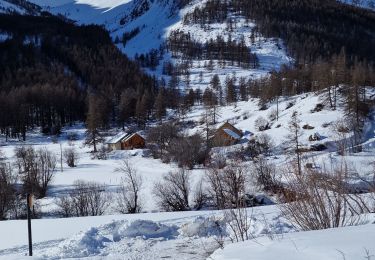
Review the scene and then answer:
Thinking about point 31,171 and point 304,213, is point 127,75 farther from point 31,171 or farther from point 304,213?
point 304,213

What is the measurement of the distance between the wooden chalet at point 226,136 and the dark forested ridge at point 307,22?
8750 centimetres

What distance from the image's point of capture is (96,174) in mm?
49188

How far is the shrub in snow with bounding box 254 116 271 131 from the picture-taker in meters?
65.0

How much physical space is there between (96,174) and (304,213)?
44.1 m

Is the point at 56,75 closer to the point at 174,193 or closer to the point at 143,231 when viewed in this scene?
the point at 174,193

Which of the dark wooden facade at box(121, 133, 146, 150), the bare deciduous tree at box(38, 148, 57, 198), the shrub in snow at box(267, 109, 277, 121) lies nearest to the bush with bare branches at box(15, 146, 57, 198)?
the bare deciduous tree at box(38, 148, 57, 198)

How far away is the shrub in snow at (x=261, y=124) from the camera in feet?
213

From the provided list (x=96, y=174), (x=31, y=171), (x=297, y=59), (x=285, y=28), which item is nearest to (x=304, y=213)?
(x=31, y=171)

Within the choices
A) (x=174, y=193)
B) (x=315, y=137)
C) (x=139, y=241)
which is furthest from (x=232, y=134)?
(x=139, y=241)

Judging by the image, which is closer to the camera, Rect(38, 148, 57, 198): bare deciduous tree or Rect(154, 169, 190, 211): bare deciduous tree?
Rect(154, 169, 190, 211): bare deciduous tree

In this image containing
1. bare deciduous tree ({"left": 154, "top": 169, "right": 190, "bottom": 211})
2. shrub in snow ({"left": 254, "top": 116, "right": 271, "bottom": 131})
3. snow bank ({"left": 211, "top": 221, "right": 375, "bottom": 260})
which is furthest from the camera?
shrub in snow ({"left": 254, "top": 116, "right": 271, "bottom": 131})

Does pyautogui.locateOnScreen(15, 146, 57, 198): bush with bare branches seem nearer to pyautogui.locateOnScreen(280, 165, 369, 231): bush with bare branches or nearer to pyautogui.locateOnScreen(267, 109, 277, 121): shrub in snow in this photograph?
pyautogui.locateOnScreen(267, 109, 277, 121): shrub in snow

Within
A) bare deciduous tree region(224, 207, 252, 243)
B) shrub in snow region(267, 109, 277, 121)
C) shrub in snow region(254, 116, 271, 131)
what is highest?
bare deciduous tree region(224, 207, 252, 243)

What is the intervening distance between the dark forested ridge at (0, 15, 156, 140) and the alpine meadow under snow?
51cm
